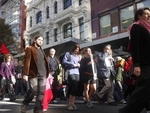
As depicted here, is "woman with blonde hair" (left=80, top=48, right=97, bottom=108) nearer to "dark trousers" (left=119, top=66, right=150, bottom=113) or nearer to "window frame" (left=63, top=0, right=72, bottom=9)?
"dark trousers" (left=119, top=66, right=150, bottom=113)

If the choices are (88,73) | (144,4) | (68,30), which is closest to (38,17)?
(68,30)

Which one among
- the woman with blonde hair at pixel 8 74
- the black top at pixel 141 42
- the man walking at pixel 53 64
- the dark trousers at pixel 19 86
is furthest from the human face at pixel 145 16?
the dark trousers at pixel 19 86

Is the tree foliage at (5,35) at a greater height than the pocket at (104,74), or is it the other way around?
the tree foliage at (5,35)

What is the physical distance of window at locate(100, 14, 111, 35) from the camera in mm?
17130

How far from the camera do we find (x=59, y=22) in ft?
71.6

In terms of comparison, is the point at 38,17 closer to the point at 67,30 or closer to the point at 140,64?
the point at 67,30

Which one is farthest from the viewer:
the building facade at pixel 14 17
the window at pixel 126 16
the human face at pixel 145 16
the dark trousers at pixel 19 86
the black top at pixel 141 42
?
the building facade at pixel 14 17

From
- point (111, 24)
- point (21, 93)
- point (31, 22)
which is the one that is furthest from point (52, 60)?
point (31, 22)

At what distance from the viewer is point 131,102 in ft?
10.0

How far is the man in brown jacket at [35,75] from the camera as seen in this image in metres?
4.48

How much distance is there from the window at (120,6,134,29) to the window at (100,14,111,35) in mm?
1241

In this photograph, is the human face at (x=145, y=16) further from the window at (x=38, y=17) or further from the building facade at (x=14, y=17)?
the building facade at (x=14, y=17)

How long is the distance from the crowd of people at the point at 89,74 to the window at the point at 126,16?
8.69 m

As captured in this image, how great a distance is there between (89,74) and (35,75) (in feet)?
5.81
